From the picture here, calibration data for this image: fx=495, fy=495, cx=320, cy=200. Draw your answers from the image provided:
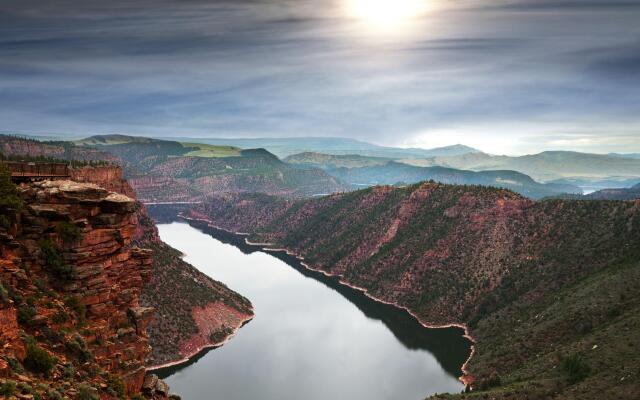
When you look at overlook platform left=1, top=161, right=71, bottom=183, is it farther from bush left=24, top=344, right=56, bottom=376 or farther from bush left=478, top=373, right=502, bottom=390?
bush left=478, top=373, right=502, bottom=390

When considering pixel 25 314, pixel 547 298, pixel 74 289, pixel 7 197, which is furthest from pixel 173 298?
pixel 25 314

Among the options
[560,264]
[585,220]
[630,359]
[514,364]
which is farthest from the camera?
[585,220]

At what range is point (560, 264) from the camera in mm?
158500

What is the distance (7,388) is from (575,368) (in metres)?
92.3

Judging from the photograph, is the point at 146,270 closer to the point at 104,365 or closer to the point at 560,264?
the point at 104,365

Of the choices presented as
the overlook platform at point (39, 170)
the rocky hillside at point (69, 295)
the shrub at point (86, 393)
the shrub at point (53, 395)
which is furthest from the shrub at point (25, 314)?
the overlook platform at point (39, 170)

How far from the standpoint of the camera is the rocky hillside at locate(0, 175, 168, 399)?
971 inches

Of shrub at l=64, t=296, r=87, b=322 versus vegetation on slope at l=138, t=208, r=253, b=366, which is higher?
shrub at l=64, t=296, r=87, b=322

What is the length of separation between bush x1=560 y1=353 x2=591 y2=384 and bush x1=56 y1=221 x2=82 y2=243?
84.9m

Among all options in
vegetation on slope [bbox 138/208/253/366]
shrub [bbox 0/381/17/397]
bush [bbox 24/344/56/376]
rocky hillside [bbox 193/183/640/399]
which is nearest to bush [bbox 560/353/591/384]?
rocky hillside [bbox 193/183/640/399]

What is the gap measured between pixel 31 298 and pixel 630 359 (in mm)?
91333

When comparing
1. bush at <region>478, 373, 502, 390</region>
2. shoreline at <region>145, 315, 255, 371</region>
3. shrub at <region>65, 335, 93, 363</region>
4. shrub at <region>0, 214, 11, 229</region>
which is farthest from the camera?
shoreline at <region>145, 315, 255, 371</region>

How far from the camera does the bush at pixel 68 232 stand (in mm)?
29859

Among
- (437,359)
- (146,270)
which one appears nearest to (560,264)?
(437,359)
